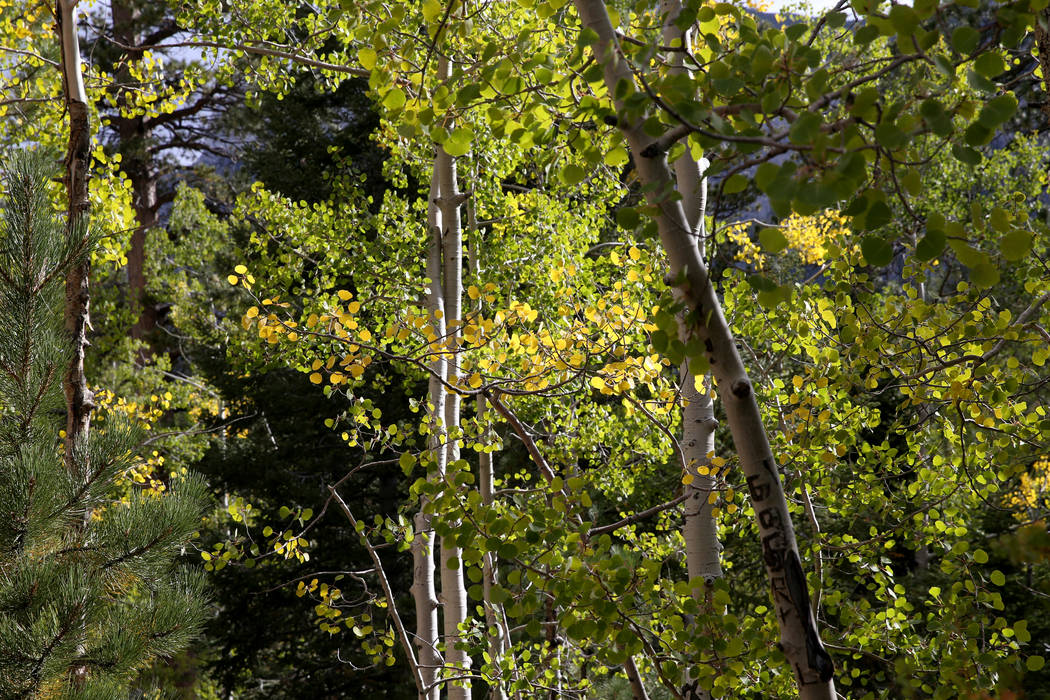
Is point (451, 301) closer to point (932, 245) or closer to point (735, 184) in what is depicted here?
point (735, 184)

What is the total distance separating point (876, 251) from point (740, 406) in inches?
16.5

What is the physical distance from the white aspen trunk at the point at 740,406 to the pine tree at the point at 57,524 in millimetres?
2244

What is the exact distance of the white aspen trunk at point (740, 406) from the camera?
1.46 m

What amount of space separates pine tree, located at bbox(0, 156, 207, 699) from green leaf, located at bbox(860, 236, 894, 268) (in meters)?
2.60

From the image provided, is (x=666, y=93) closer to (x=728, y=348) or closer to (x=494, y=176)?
(x=728, y=348)

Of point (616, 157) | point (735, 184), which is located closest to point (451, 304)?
point (616, 157)

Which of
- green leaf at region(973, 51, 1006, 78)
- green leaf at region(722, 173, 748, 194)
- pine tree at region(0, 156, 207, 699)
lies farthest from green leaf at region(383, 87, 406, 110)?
pine tree at region(0, 156, 207, 699)

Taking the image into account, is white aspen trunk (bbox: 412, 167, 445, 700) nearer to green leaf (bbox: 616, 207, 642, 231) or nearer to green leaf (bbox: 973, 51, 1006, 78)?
green leaf (bbox: 616, 207, 642, 231)

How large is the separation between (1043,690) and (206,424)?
8.80 metres

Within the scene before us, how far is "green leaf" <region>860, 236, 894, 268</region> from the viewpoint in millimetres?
1171

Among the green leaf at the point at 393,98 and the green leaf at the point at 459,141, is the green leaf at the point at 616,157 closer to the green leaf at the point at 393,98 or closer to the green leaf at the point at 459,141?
the green leaf at the point at 459,141

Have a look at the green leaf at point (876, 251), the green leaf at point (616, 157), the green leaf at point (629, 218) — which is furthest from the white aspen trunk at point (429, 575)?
the green leaf at point (876, 251)

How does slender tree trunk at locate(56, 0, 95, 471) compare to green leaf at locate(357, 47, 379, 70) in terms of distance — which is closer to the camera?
green leaf at locate(357, 47, 379, 70)

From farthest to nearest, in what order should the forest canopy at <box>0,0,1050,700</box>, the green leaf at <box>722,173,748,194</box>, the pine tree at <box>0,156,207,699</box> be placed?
1. the pine tree at <box>0,156,207,699</box>
2. the forest canopy at <box>0,0,1050,700</box>
3. the green leaf at <box>722,173,748,194</box>
